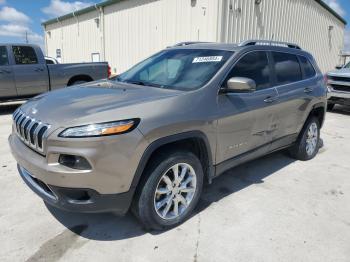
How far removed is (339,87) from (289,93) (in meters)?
6.79

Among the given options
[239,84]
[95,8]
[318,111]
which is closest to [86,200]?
[239,84]

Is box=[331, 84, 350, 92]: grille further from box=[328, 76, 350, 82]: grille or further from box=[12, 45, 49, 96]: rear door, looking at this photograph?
box=[12, 45, 49, 96]: rear door

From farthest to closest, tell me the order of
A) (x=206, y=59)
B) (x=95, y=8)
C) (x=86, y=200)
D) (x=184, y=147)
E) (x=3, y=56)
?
(x=95, y=8)
(x=3, y=56)
(x=206, y=59)
(x=184, y=147)
(x=86, y=200)

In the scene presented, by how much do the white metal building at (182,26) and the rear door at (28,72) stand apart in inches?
202

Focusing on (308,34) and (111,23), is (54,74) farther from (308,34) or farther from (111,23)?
(308,34)

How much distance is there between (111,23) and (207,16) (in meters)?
6.56

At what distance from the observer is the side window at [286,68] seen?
4227mm

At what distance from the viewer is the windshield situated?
3339 millimetres

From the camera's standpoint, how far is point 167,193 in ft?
9.77

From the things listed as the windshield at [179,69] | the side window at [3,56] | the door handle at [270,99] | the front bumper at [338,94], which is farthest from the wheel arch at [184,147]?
the front bumper at [338,94]

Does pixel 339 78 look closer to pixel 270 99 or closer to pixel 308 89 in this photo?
pixel 308 89

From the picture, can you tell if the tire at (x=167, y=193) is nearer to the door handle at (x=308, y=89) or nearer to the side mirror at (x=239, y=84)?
the side mirror at (x=239, y=84)

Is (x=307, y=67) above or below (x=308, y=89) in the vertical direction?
above

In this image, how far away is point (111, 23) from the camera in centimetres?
1542
